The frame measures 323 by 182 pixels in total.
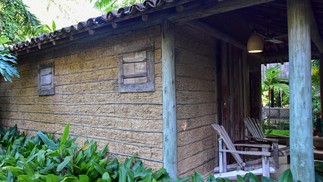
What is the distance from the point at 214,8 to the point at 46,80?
3.75 meters

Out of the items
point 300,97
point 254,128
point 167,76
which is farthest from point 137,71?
point 254,128

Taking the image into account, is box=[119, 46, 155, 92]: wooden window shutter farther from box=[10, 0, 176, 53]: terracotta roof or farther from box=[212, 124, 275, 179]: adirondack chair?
box=[212, 124, 275, 179]: adirondack chair

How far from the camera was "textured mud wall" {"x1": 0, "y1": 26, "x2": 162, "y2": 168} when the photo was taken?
337 centimetres

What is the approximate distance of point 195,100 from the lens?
146 inches

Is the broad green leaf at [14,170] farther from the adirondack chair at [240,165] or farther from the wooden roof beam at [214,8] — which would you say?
the wooden roof beam at [214,8]

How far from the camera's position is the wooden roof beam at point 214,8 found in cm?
248

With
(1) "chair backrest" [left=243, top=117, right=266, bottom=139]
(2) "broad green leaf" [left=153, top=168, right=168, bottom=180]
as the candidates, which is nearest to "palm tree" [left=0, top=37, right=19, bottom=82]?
(2) "broad green leaf" [left=153, top=168, right=168, bottom=180]

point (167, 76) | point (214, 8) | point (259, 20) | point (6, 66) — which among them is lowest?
point (167, 76)

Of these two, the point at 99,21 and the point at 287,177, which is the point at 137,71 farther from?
the point at 287,177

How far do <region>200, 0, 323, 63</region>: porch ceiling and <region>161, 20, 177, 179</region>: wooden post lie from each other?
31.0 inches

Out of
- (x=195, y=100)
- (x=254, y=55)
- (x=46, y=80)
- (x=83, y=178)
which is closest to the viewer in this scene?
(x=83, y=178)

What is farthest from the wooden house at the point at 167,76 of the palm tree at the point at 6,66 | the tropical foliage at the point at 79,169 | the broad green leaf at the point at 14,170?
the broad green leaf at the point at 14,170

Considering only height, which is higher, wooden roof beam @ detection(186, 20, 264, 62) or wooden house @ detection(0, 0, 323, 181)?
wooden roof beam @ detection(186, 20, 264, 62)

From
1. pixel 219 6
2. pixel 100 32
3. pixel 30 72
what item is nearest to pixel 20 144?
pixel 30 72
